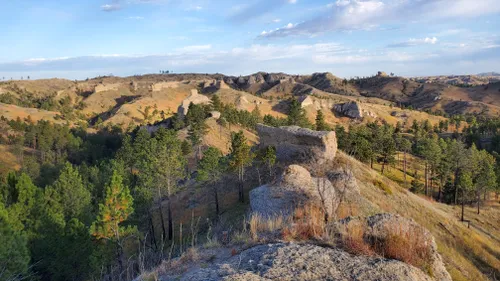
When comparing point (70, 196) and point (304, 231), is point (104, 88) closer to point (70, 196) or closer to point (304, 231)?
point (70, 196)

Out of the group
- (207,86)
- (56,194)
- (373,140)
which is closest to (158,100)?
(207,86)

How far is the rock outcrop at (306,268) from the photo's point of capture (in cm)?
616

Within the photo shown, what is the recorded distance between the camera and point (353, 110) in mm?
142250

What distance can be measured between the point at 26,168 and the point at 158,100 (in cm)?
9892

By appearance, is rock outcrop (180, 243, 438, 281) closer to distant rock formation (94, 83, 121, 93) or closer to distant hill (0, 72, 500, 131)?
distant hill (0, 72, 500, 131)

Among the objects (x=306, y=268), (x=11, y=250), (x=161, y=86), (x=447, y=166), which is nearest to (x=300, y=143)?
(x=11, y=250)

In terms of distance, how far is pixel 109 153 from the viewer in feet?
289

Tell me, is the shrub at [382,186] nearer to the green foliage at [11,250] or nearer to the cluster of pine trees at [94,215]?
the cluster of pine trees at [94,215]

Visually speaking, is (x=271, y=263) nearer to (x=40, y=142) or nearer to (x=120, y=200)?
(x=120, y=200)

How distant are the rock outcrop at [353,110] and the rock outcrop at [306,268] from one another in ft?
449

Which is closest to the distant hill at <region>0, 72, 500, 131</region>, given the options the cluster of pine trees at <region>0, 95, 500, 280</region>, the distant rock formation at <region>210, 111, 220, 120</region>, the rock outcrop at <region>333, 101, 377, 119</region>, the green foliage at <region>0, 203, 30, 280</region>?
the rock outcrop at <region>333, 101, 377, 119</region>

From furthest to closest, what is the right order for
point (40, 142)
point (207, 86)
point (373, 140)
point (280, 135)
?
1. point (207, 86)
2. point (40, 142)
3. point (373, 140)
4. point (280, 135)

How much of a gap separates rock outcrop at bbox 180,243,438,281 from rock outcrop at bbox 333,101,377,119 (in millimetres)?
136910

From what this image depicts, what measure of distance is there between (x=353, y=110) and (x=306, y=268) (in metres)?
143
